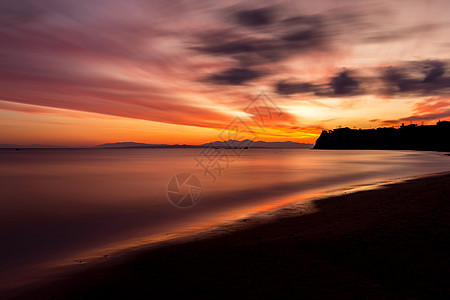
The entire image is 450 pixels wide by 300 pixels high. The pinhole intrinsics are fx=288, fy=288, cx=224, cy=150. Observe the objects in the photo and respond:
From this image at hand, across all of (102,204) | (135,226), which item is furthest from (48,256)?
(102,204)

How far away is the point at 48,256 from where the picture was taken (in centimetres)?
988

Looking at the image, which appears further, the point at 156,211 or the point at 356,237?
the point at 156,211

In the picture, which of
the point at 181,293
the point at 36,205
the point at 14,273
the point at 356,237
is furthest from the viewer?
the point at 36,205

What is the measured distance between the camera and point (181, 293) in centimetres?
587

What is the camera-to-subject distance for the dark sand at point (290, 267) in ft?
18.9

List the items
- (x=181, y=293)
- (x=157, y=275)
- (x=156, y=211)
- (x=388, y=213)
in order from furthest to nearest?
1. (x=156, y=211)
2. (x=388, y=213)
3. (x=157, y=275)
4. (x=181, y=293)

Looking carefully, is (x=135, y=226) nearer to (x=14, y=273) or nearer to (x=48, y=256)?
(x=48, y=256)

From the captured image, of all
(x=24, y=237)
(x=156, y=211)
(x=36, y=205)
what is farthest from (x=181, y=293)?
(x=36, y=205)

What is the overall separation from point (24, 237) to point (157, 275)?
9.01 metres

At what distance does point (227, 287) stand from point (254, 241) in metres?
3.37

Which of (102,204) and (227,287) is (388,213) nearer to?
(227,287)

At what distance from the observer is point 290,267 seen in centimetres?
684

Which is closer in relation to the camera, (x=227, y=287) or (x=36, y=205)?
(x=227, y=287)

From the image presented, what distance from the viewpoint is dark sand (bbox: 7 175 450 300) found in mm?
5768
